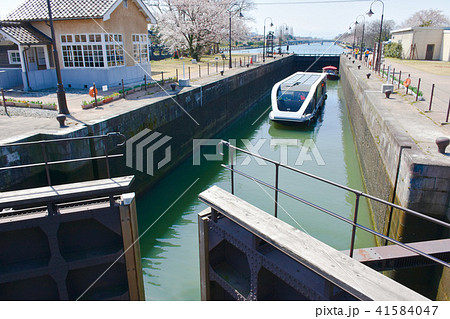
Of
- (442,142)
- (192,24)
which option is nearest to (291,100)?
(442,142)

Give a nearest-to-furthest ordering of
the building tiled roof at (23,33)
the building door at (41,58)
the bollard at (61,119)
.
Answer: the bollard at (61,119), the building tiled roof at (23,33), the building door at (41,58)

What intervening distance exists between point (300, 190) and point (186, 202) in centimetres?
386

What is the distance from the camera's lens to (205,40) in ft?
129

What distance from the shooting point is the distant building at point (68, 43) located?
1699 cm

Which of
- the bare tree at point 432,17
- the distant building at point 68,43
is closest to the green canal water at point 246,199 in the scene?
the distant building at point 68,43

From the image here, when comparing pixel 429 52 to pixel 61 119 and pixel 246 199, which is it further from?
pixel 61 119

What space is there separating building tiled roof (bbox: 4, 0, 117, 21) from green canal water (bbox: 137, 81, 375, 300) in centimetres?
873

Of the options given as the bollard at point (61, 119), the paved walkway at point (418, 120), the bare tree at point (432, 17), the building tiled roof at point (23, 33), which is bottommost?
the paved walkway at point (418, 120)

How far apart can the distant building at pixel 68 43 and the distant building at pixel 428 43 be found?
3279 centimetres

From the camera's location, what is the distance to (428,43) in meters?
38.3

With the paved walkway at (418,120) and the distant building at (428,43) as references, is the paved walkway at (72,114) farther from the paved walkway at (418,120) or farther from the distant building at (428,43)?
the distant building at (428,43)

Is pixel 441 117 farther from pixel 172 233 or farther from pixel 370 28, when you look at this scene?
pixel 370 28

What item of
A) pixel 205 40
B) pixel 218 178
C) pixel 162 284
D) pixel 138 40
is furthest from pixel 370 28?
pixel 162 284

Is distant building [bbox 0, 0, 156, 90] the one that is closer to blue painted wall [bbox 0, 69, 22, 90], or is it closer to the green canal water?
blue painted wall [bbox 0, 69, 22, 90]
